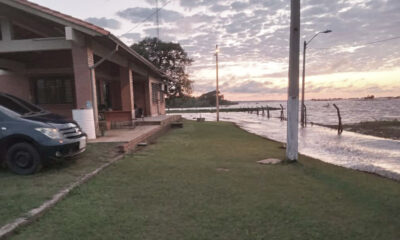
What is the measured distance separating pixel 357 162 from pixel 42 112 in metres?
9.42

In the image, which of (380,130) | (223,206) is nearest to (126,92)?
(223,206)

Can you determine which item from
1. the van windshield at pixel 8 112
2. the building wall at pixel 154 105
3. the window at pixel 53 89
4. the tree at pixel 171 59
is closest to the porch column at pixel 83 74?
the van windshield at pixel 8 112

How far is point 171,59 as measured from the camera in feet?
118

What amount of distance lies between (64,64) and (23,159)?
832cm

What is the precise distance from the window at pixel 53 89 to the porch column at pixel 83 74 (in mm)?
4917

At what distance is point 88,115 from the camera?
804 centimetres

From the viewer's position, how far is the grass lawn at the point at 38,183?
3500 millimetres

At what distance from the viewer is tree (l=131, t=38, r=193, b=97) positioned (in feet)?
115

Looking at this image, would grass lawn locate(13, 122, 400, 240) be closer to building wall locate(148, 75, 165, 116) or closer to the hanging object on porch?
the hanging object on porch

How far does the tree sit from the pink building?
1620 centimetres

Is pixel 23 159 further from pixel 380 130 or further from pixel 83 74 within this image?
pixel 380 130

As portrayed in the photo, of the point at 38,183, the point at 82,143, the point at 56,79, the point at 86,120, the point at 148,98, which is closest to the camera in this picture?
the point at 38,183

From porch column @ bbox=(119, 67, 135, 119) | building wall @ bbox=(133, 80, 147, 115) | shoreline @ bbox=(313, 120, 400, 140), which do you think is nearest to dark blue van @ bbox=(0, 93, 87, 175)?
porch column @ bbox=(119, 67, 135, 119)

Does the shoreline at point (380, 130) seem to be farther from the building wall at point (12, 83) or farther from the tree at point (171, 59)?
the tree at point (171, 59)
